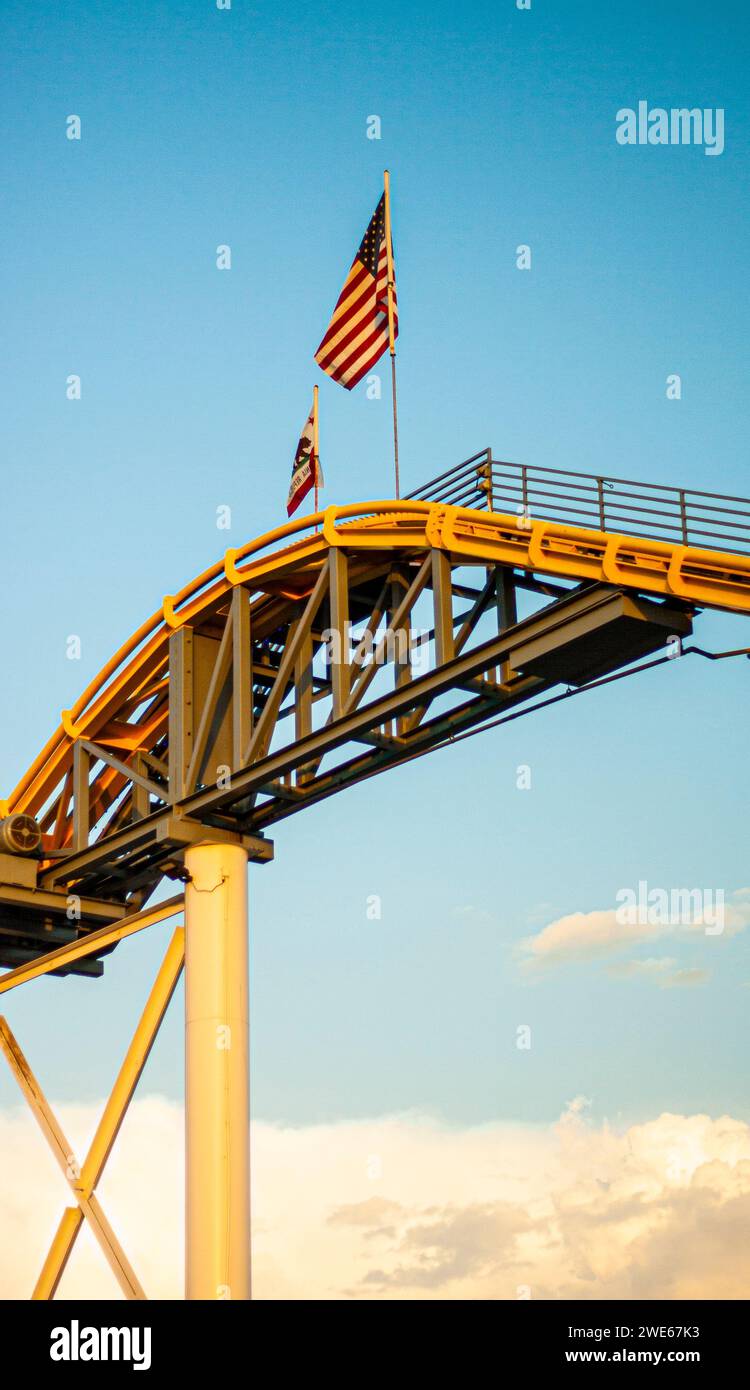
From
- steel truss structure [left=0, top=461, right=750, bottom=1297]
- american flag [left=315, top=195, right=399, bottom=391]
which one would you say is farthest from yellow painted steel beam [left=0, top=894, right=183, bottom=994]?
american flag [left=315, top=195, right=399, bottom=391]

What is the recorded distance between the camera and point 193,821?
28.5 meters

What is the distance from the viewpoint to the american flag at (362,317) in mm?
27688

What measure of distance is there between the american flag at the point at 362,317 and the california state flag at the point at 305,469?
2.00m

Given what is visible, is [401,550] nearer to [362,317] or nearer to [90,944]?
[362,317]

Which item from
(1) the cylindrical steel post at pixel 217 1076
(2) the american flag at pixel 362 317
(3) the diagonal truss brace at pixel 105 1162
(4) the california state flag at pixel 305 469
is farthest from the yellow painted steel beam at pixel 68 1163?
(2) the american flag at pixel 362 317

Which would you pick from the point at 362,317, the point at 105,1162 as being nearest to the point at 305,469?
the point at 362,317

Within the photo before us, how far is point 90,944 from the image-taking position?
3164 centimetres

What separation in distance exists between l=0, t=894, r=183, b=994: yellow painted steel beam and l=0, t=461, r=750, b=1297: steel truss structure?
52 mm
